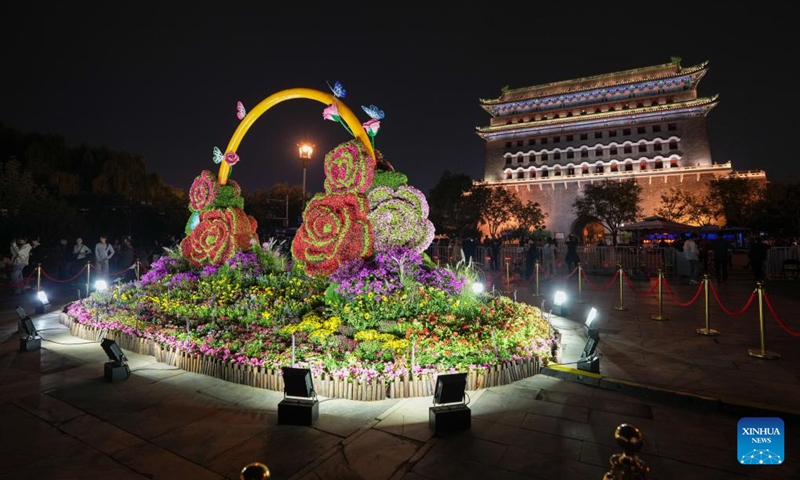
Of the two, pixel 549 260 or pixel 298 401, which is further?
pixel 549 260

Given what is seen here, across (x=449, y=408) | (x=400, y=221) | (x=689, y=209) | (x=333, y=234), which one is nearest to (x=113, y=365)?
(x=333, y=234)

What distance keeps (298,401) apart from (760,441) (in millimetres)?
3842

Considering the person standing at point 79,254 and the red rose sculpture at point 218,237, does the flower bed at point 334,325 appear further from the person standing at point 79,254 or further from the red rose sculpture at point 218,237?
the person standing at point 79,254

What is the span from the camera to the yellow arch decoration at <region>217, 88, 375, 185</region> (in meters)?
9.30

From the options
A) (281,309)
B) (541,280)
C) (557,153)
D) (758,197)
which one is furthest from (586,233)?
(281,309)

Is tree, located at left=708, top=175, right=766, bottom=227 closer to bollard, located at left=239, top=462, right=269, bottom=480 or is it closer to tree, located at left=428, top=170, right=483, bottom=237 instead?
tree, located at left=428, top=170, right=483, bottom=237

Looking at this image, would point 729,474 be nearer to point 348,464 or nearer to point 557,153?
point 348,464

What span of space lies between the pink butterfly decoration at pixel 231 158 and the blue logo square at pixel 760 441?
11.4m

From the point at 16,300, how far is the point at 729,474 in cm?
1641

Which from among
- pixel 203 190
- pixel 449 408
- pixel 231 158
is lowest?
pixel 449 408

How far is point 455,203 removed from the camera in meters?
39.8

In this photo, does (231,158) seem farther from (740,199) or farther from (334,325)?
(740,199)

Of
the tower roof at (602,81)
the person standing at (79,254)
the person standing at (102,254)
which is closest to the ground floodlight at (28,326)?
the person standing at (102,254)

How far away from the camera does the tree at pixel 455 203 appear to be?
129 feet
